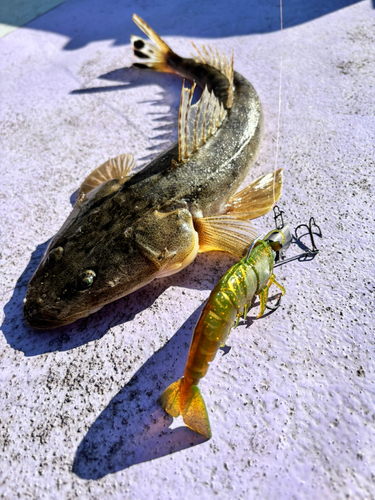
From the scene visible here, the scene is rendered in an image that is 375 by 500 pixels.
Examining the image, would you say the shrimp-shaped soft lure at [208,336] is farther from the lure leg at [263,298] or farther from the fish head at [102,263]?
the fish head at [102,263]

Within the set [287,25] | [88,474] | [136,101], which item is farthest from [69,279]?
[287,25]

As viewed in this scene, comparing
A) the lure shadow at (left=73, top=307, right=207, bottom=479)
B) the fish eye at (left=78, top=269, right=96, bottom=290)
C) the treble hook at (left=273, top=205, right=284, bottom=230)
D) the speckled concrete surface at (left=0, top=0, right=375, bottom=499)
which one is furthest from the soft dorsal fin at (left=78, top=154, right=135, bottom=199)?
the lure shadow at (left=73, top=307, right=207, bottom=479)

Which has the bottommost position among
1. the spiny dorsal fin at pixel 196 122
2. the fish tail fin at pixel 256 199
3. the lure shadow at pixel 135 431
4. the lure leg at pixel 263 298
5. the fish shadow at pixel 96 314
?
the lure shadow at pixel 135 431

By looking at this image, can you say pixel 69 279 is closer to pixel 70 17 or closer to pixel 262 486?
pixel 262 486

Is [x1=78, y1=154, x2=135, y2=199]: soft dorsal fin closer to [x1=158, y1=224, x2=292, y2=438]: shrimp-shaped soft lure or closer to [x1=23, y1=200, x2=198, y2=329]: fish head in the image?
[x1=23, y1=200, x2=198, y2=329]: fish head

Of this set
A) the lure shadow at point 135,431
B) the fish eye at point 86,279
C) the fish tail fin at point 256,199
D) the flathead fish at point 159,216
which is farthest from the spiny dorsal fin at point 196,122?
the lure shadow at point 135,431

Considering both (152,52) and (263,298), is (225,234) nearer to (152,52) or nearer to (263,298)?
(263,298)
